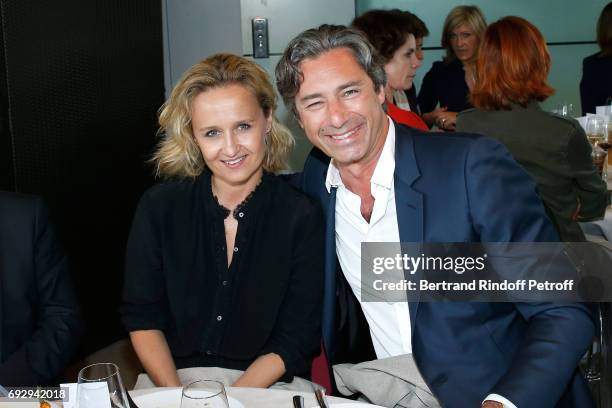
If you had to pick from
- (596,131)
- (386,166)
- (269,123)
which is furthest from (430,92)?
(386,166)

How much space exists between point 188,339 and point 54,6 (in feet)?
6.59

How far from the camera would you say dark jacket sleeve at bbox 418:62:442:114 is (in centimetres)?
558

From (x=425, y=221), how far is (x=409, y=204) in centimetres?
6

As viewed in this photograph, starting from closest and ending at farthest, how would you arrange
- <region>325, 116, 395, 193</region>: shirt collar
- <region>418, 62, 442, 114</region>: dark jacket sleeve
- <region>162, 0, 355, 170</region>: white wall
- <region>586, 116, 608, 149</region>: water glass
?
<region>325, 116, 395, 193</region>: shirt collar < <region>586, 116, 608, 149</region>: water glass < <region>162, 0, 355, 170</region>: white wall < <region>418, 62, 442, 114</region>: dark jacket sleeve

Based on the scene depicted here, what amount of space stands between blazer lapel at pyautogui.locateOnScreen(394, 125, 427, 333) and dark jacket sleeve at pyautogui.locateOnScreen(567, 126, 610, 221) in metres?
1.41

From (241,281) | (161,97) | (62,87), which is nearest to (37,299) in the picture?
(241,281)

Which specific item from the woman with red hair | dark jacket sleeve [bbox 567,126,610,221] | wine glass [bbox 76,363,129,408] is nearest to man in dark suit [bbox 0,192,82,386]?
wine glass [bbox 76,363,129,408]

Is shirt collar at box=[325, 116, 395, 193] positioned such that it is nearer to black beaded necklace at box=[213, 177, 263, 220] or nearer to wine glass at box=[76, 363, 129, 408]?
black beaded necklace at box=[213, 177, 263, 220]

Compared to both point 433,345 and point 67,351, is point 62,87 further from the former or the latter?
point 433,345

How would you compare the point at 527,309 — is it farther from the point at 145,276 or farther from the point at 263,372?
the point at 145,276

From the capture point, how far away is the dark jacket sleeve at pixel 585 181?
299 centimetres

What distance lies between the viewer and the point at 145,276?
2.09m

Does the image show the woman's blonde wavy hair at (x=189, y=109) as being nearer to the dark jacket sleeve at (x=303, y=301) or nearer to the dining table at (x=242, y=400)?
the dark jacket sleeve at (x=303, y=301)

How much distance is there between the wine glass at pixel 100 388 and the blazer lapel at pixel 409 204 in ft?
2.77
